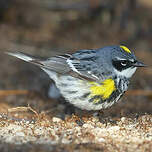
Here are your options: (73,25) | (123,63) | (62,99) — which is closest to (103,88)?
(123,63)

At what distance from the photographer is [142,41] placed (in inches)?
331

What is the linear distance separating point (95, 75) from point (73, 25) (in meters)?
4.45

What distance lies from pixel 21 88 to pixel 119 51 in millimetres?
2497

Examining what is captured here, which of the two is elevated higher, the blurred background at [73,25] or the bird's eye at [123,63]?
the blurred background at [73,25]

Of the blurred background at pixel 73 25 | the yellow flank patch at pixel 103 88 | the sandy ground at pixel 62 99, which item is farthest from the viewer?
the blurred background at pixel 73 25

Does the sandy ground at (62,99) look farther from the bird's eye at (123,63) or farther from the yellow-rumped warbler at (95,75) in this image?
the bird's eye at (123,63)

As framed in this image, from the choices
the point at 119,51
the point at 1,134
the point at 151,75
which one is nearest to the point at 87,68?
the point at 119,51

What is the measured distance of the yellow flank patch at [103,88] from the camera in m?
4.30

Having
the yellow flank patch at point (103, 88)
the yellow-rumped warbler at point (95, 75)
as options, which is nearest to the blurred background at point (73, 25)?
the yellow-rumped warbler at point (95, 75)

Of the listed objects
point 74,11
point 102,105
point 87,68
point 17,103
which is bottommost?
point 17,103

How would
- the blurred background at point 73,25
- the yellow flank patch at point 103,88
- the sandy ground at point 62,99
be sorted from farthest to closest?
1. the blurred background at point 73,25
2. the yellow flank patch at point 103,88
3. the sandy ground at point 62,99

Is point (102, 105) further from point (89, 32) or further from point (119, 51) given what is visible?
point (89, 32)

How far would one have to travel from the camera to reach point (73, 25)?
8.71 metres

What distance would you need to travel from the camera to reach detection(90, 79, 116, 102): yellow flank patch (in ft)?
14.1
